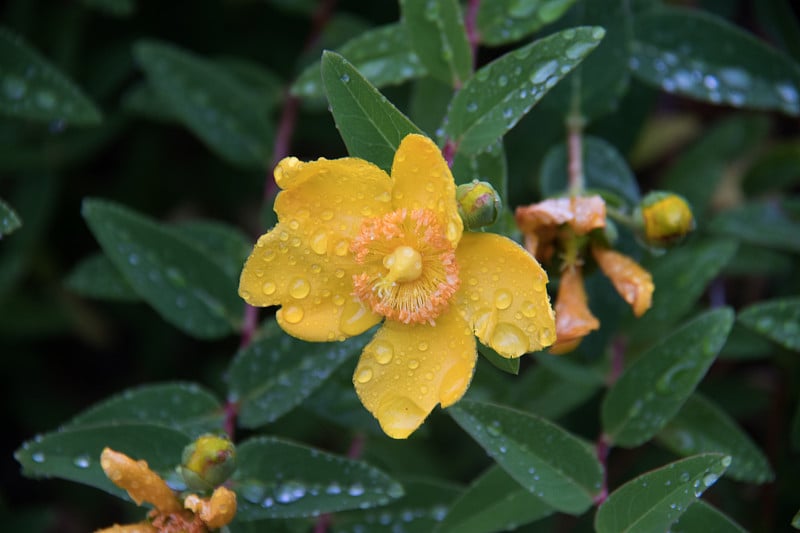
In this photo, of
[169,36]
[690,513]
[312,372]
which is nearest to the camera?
[690,513]

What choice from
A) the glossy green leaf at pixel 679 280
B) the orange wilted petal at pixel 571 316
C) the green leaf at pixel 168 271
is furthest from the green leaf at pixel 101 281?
the glossy green leaf at pixel 679 280

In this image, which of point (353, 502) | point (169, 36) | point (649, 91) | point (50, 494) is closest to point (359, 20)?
point (169, 36)

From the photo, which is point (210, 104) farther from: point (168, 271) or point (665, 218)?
point (665, 218)

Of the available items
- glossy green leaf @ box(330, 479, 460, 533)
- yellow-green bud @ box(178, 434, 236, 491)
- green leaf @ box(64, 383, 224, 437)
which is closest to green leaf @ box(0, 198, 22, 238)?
green leaf @ box(64, 383, 224, 437)

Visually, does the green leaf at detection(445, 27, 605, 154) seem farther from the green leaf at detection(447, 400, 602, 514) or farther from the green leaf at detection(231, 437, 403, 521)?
the green leaf at detection(231, 437, 403, 521)

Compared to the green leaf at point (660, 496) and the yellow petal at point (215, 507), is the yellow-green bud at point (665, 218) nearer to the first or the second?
the green leaf at point (660, 496)

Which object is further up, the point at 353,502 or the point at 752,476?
the point at 353,502

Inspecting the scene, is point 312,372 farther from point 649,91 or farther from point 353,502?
point 649,91

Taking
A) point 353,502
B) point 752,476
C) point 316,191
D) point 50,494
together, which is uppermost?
point 316,191
